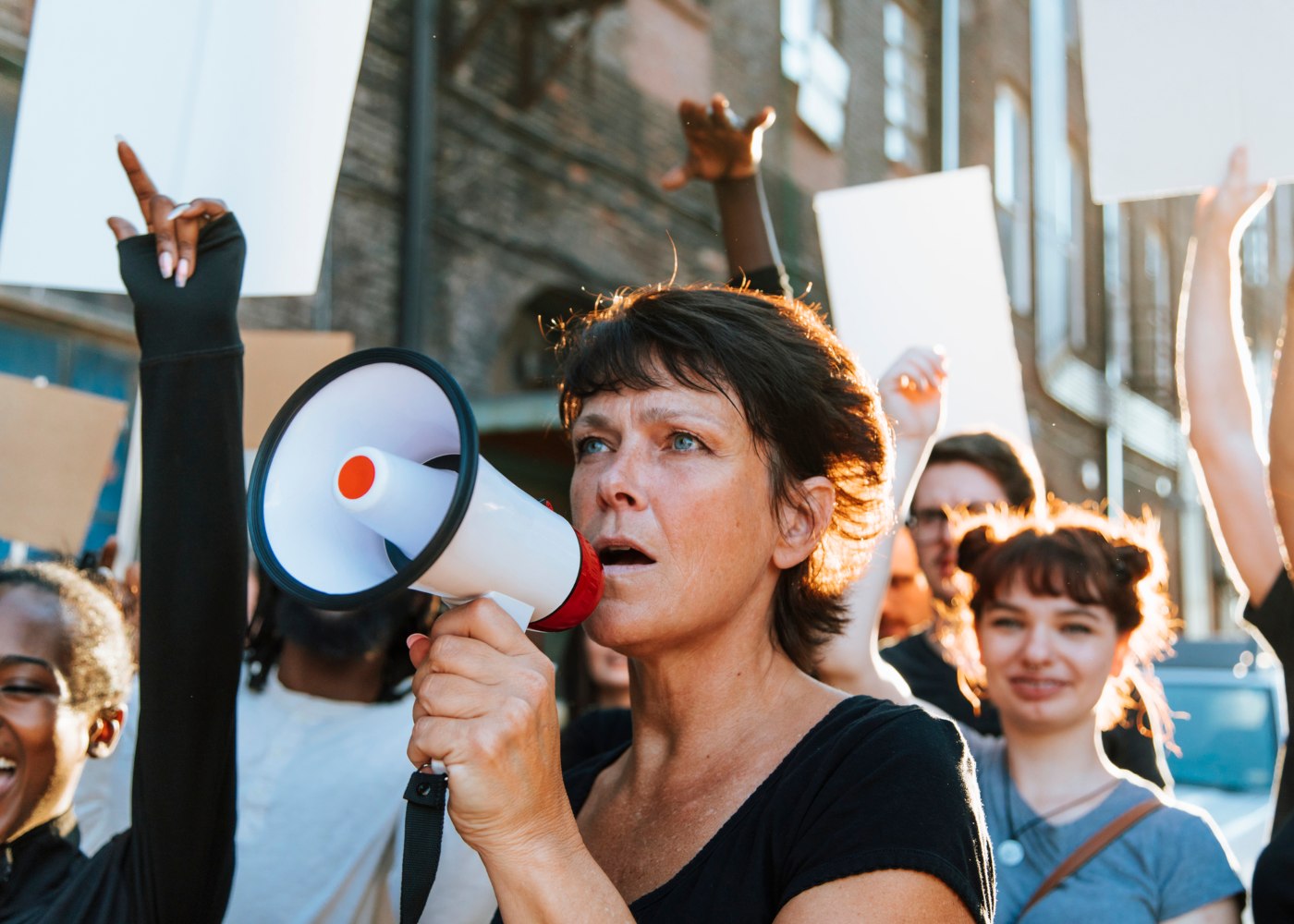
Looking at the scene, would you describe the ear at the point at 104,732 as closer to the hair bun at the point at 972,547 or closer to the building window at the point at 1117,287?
the hair bun at the point at 972,547

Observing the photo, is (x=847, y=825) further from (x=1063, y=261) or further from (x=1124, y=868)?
(x=1063, y=261)

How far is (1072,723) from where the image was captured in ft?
8.09

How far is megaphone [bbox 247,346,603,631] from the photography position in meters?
1.30

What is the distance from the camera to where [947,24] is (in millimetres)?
10703

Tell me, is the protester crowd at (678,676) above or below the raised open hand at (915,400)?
below

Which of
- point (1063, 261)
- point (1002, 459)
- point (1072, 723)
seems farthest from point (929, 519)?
point (1063, 261)

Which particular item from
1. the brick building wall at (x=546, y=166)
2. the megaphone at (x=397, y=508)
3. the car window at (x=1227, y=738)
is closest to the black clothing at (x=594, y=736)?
the megaphone at (x=397, y=508)

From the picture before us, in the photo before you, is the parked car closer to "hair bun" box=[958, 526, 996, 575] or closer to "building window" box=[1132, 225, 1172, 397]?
"hair bun" box=[958, 526, 996, 575]

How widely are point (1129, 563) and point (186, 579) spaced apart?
176 centimetres

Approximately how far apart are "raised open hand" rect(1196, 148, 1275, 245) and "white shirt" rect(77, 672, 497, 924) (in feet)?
5.48

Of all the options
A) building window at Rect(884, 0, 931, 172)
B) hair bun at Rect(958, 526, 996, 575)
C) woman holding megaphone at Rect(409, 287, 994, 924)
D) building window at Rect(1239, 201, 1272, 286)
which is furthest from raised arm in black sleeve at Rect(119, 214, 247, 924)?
building window at Rect(1239, 201, 1272, 286)

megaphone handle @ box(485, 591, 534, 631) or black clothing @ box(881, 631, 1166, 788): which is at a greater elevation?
megaphone handle @ box(485, 591, 534, 631)

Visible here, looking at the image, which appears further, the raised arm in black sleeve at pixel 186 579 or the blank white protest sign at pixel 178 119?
the blank white protest sign at pixel 178 119

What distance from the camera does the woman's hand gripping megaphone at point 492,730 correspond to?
4.27ft
